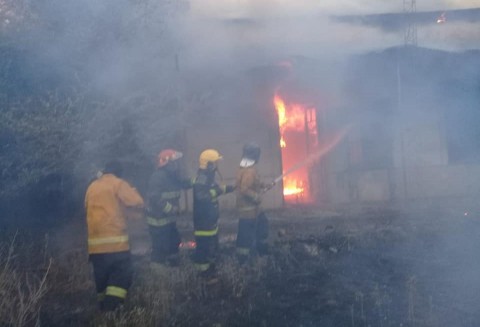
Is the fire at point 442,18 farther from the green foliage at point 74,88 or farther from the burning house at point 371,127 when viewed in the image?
the green foliage at point 74,88

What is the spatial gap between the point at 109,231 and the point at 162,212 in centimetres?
121

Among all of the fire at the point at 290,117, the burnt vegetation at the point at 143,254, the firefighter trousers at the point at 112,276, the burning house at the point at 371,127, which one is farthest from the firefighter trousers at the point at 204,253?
the fire at the point at 290,117

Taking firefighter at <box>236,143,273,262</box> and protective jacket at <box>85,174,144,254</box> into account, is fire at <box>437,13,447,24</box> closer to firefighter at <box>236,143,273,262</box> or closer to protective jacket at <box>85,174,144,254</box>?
firefighter at <box>236,143,273,262</box>

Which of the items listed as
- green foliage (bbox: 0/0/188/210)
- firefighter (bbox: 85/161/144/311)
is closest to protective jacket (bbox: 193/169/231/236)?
firefighter (bbox: 85/161/144/311)

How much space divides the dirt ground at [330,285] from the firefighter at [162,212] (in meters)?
0.26

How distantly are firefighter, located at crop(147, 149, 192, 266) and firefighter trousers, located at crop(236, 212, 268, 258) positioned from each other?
0.86 metres

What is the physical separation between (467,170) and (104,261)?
31.7 ft

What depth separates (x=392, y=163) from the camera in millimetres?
11844

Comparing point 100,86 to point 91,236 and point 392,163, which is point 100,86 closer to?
point 91,236

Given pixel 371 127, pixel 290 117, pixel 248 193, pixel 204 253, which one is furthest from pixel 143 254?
pixel 371 127

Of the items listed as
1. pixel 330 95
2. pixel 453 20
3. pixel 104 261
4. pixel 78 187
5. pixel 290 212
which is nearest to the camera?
pixel 104 261

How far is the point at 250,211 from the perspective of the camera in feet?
21.8

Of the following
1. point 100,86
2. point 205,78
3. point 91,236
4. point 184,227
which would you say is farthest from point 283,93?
point 91,236

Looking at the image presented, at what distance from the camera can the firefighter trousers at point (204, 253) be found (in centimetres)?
598
